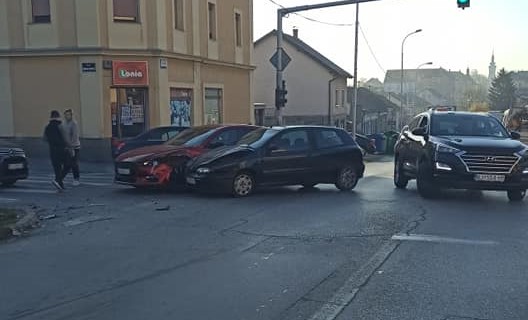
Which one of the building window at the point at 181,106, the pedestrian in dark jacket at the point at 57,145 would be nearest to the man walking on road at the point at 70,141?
the pedestrian in dark jacket at the point at 57,145

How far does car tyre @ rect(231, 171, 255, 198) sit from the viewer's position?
11797 mm

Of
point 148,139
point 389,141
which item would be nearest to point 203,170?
point 148,139

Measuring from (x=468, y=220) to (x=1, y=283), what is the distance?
663 centimetres

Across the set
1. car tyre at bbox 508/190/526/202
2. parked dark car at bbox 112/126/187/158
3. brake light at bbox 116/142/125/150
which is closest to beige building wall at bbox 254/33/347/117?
brake light at bbox 116/142/125/150

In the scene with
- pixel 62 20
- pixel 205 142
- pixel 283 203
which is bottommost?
pixel 283 203

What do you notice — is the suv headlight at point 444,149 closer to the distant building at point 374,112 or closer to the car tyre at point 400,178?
the car tyre at point 400,178

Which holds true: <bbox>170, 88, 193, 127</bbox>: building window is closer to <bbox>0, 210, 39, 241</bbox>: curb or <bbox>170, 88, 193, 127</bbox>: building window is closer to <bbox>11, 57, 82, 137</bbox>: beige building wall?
<bbox>11, 57, 82, 137</bbox>: beige building wall

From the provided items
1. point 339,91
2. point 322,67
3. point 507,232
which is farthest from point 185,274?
point 339,91

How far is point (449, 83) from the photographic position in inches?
5404

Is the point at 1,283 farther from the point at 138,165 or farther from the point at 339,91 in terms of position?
the point at 339,91

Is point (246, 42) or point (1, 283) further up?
point (246, 42)

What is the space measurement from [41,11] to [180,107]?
19.9 ft

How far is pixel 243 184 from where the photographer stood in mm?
11922

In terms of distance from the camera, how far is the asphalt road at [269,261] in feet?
16.9
